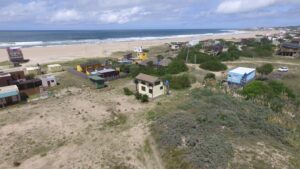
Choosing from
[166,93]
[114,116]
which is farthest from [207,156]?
[166,93]

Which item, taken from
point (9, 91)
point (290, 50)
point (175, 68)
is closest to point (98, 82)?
point (9, 91)

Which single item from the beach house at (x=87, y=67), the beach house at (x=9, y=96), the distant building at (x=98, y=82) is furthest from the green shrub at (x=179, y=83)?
the beach house at (x=9, y=96)

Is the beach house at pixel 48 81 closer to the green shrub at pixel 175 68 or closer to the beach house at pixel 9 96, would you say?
the beach house at pixel 9 96

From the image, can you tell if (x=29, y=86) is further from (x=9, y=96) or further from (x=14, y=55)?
(x=14, y=55)

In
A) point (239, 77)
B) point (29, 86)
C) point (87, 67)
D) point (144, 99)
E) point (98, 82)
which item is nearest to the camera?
point (144, 99)

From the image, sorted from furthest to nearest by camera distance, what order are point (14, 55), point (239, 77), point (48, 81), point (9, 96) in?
point (14, 55)
point (48, 81)
point (239, 77)
point (9, 96)

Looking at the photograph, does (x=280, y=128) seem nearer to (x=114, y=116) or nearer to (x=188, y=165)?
(x=188, y=165)

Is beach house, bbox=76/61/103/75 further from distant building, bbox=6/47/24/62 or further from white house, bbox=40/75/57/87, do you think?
distant building, bbox=6/47/24/62
